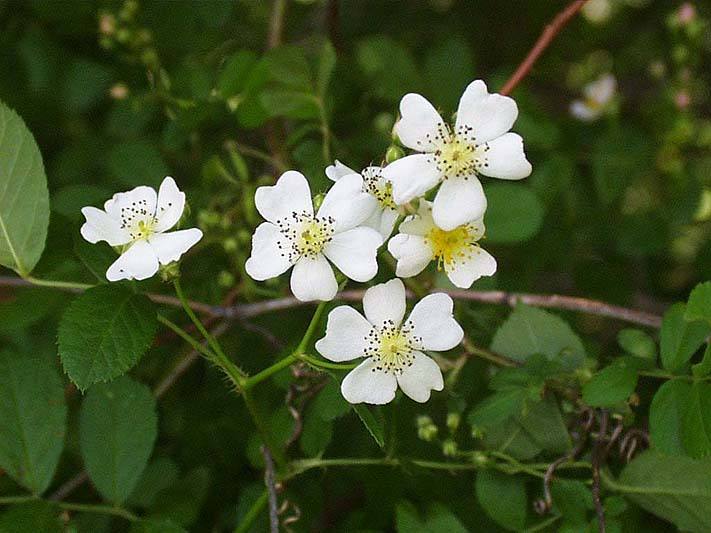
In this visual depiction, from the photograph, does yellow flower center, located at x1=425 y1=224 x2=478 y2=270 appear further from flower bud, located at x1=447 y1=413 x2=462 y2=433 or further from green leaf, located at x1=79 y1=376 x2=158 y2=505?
green leaf, located at x1=79 y1=376 x2=158 y2=505

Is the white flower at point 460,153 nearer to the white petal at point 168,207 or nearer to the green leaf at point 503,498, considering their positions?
the white petal at point 168,207

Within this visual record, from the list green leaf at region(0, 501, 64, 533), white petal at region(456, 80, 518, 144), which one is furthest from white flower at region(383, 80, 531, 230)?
green leaf at region(0, 501, 64, 533)

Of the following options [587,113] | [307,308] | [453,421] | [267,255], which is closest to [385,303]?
[267,255]

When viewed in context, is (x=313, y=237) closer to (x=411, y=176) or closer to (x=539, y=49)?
(x=411, y=176)

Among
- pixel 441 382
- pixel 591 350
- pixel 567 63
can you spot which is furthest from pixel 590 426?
pixel 567 63

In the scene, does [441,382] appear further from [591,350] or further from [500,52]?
[500,52]

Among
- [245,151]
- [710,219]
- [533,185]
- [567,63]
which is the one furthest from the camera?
[567,63]
